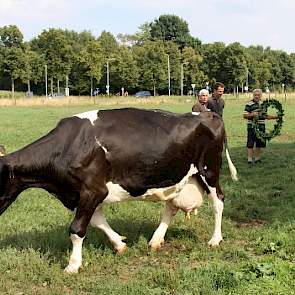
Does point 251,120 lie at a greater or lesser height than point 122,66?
lesser

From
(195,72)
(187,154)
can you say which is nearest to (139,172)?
(187,154)

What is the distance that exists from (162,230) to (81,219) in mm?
1373

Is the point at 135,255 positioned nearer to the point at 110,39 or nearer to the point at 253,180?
the point at 253,180

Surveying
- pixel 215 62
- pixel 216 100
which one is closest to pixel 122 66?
pixel 215 62

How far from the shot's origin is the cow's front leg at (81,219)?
6.40 meters

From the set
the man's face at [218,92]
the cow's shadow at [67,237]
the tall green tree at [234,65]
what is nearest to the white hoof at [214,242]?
the cow's shadow at [67,237]

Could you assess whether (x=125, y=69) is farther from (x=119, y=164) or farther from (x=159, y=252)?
(x=119, y=164)

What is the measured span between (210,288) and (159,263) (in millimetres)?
1196

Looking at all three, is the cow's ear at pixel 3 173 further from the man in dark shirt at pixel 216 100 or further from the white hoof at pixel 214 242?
the man in dark shirt at pixel 216 100

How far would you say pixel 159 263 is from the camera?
6602 millimetres

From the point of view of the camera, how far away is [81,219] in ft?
21.1

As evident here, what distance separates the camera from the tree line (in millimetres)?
65562

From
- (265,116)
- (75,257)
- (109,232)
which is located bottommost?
(75,257)

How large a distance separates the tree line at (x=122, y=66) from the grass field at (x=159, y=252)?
185ft
